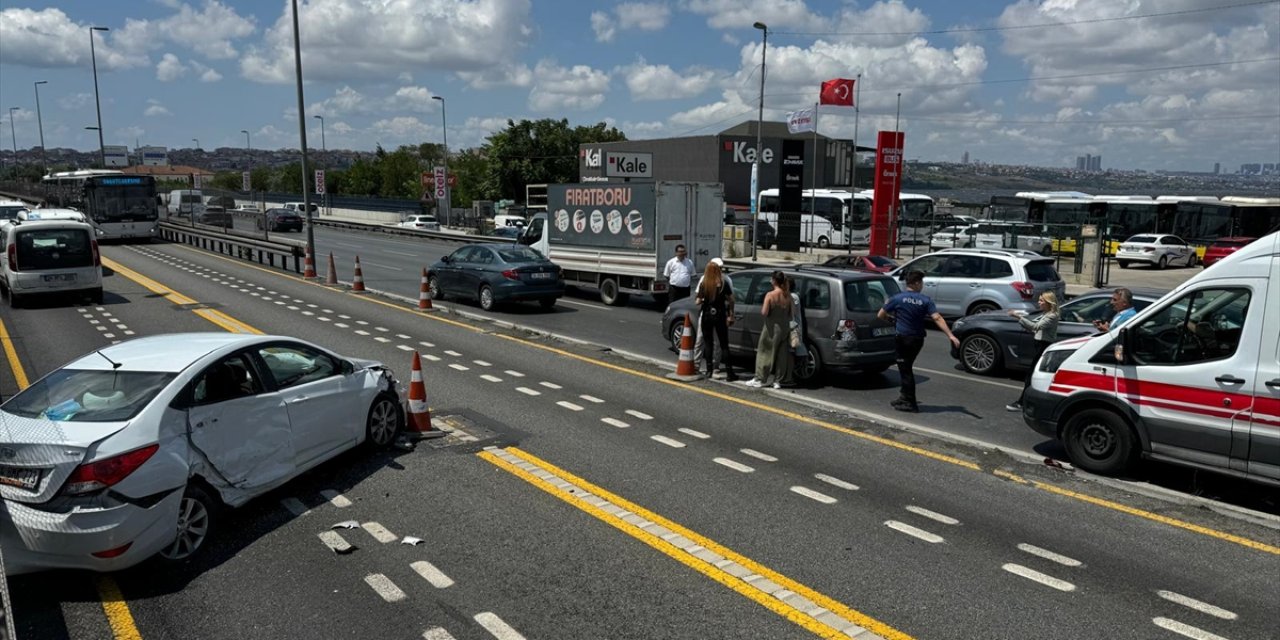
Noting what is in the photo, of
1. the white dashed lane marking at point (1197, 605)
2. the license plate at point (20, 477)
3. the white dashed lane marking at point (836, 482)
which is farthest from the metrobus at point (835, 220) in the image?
the license plate at point (20, 477)

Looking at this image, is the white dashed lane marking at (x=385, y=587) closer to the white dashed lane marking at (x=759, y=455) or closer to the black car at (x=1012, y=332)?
the white dashed lane marking at (x=759, y=455)

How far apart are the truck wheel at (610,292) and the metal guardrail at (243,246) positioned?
12139mm

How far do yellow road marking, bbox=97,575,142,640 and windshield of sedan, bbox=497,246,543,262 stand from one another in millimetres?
14663

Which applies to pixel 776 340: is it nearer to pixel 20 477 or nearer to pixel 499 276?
pixel 20 477

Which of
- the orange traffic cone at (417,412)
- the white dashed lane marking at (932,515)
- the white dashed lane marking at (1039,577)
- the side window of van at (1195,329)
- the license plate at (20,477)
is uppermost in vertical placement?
the side window of van at (1195,329)

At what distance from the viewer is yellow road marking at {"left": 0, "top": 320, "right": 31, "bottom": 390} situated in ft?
39.2

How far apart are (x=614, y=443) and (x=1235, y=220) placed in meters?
40.6

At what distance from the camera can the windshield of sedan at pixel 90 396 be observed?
19.4 ft

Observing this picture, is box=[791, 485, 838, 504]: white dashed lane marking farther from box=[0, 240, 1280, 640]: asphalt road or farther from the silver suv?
the silver suv

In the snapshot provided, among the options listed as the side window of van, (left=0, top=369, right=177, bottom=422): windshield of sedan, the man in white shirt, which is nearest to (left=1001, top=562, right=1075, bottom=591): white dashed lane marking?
the side window of van

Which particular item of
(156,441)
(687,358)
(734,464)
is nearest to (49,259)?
(687,358)

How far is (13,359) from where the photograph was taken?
13594 mm

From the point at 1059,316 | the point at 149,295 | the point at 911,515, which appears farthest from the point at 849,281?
the point at 149,295

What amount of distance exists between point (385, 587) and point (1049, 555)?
15.1 ft
